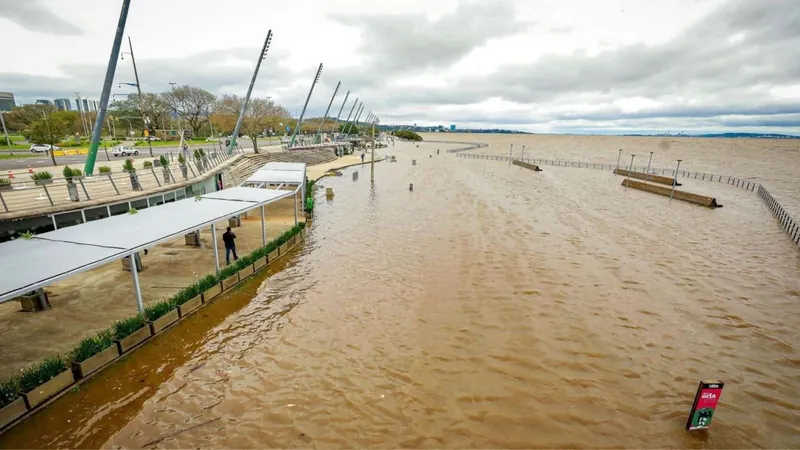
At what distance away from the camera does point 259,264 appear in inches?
627

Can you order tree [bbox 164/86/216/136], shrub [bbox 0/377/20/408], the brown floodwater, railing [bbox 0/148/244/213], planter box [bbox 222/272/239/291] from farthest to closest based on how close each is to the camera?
tree [bbox 164/86/216/136] < railing [bbox 0/148/244/213] < planter box [bbox 222/272/239/291] < the brown floodwater < shrub [bbox 0/377/20/408]

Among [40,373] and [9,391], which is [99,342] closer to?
[40,373]

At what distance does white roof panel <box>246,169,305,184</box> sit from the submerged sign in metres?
20.9

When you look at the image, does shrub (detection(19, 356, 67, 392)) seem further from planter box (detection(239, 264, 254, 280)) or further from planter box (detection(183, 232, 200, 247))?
planter box (detection(183, 232, 200, 247))

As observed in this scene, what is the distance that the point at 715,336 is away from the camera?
39.8 ft

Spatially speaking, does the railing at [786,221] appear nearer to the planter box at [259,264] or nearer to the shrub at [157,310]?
the planter box at [259,264]

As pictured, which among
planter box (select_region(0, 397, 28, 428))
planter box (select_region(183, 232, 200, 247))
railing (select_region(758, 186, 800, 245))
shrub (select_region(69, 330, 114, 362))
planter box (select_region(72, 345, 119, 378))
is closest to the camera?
planter box (select_region(0, 397, 28, 428))

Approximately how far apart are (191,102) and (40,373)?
254 ft

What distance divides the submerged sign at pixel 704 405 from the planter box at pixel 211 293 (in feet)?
46.3

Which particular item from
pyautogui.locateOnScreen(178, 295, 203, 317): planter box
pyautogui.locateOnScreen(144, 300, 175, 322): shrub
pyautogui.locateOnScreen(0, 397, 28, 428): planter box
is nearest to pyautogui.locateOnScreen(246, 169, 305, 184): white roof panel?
pyautogui.locateOnScreen(178, 295, 203, 317): planter box

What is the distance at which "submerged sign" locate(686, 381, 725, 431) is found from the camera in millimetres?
7423

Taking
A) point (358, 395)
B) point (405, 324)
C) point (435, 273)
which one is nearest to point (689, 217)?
point (435, 273)

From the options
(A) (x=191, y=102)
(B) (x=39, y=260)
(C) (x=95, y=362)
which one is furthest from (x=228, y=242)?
(A) (x=191, y=102)

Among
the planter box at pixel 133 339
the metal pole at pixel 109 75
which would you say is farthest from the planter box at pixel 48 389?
the metal pole at pixel 109 75
